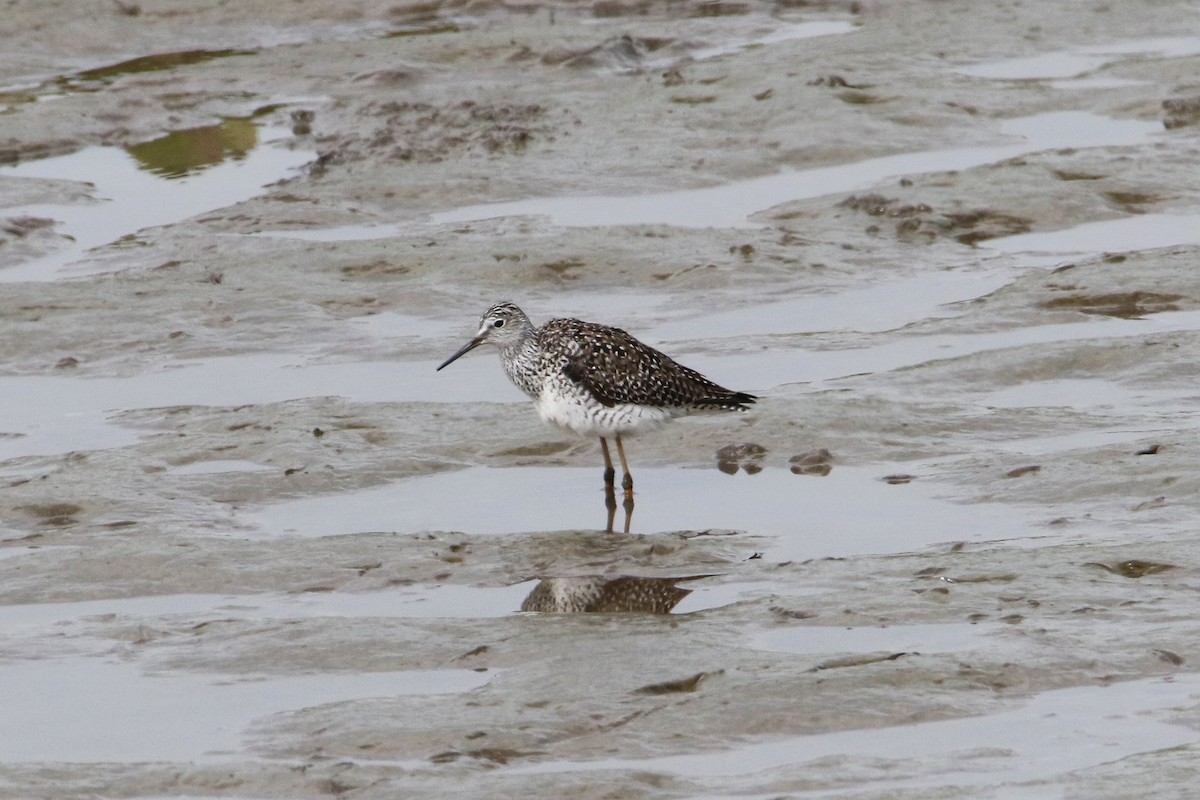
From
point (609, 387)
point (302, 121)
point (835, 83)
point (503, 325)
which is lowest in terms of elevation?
point (609, 387)

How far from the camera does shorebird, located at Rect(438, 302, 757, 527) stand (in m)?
12.3

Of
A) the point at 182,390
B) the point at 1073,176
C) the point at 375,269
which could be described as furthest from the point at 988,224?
the point at 182,390

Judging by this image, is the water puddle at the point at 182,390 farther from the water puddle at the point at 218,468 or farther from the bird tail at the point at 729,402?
the bird tail at the point at 729,402

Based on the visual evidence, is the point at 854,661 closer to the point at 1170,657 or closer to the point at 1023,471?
the point at 1170,657

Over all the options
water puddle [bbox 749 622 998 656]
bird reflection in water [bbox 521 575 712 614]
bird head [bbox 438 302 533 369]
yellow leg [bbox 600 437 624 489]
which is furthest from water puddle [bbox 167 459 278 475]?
water puddle [bbox 749 622 998 656]

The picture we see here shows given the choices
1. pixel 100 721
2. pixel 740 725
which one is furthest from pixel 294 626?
pixel 740 725

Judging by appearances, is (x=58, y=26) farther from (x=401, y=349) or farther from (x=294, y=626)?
(x=294, y=626)

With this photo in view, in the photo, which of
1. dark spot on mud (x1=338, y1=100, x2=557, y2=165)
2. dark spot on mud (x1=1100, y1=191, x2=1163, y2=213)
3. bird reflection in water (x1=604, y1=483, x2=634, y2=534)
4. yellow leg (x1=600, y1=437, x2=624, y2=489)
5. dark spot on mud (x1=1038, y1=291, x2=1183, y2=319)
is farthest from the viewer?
dark spot on mud (x1=338, y1=100, x2=557, y2=165)

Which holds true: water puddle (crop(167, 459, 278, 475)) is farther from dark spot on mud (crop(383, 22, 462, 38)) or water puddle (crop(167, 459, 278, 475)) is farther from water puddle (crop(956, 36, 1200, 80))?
dark spot on mud (crop(383, 22, 462, 38))

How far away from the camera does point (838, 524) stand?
37.6 ft

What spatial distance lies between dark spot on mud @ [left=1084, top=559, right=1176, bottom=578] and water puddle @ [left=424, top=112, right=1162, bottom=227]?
322 inches

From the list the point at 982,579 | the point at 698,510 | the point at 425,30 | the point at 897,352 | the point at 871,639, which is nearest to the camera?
the point at 871,639

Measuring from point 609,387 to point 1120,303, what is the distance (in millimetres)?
5048

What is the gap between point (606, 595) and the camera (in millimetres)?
10547
